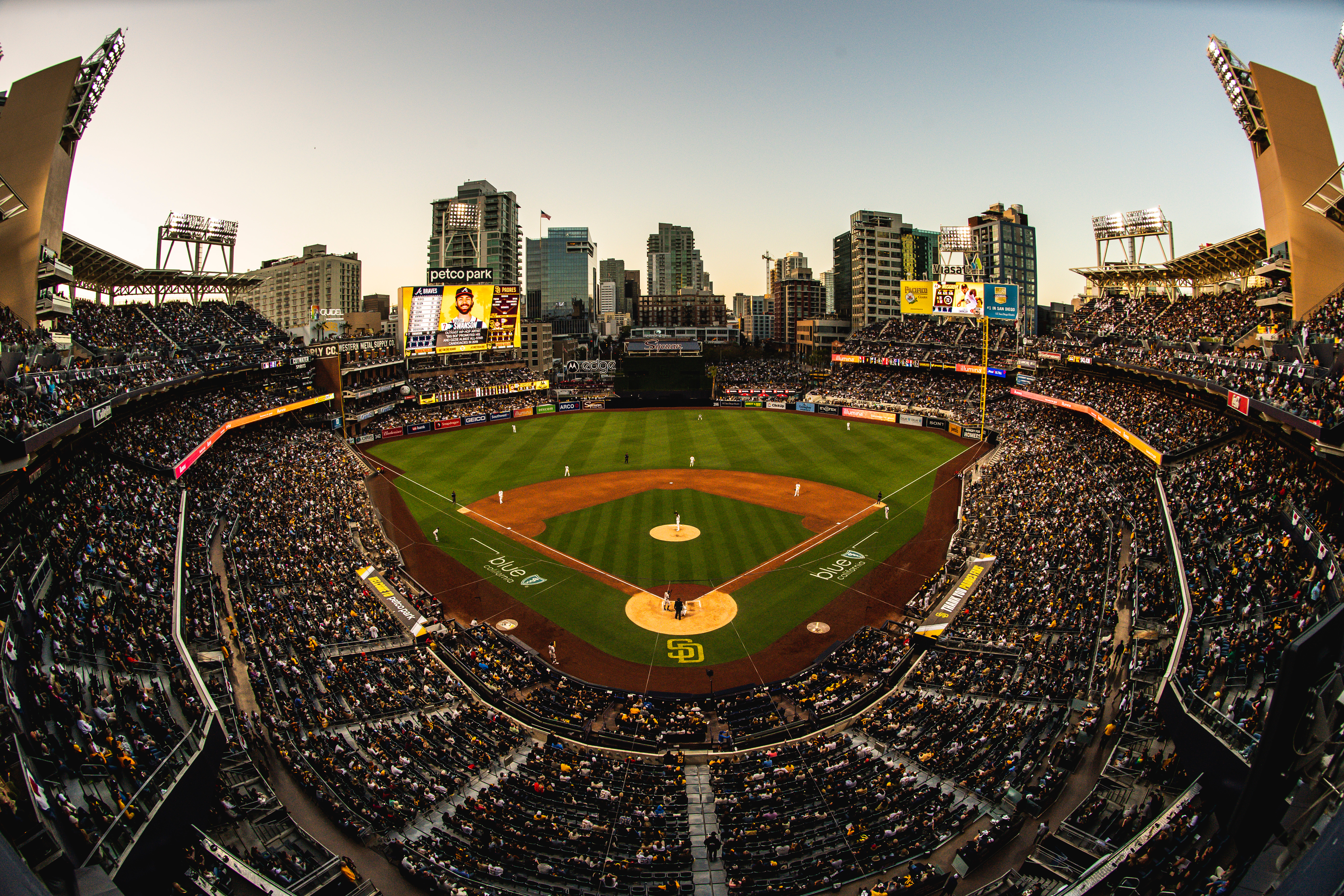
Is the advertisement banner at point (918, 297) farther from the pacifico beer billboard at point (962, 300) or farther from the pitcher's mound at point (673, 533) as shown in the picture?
the pitcher's mound at point (673, 533)

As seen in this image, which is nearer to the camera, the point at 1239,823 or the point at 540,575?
the point at 1239,823

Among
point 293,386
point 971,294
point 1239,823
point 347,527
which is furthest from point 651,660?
point 971,294

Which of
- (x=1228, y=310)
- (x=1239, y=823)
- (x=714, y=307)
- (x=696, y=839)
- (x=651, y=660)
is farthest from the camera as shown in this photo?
(x=714, y=307)

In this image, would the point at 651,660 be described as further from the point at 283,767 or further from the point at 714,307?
the point at 714,307

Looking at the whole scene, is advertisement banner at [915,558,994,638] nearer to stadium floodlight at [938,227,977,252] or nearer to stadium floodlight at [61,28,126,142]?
stadium floodlight at [61,28,126,142]

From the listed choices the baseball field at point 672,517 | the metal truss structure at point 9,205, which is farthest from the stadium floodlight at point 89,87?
the baseball field at point 672,517

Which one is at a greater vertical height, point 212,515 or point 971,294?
point 971,294
